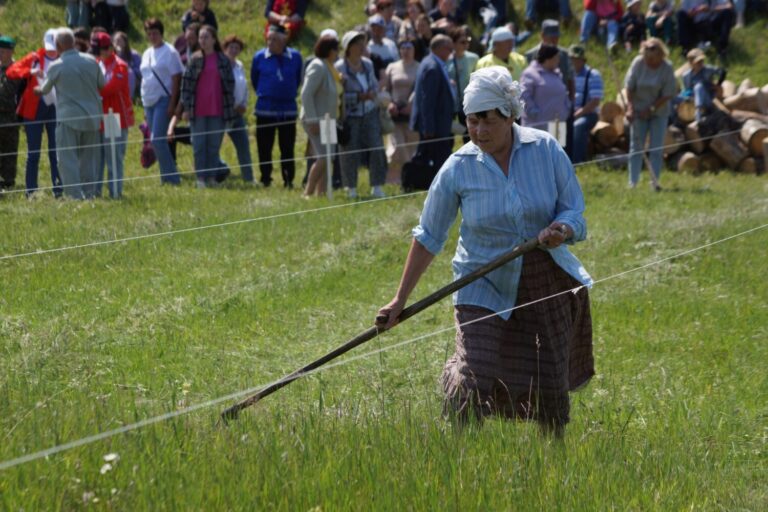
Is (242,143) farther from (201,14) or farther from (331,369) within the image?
(331,369)

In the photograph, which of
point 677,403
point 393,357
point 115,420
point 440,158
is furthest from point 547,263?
point 440,158

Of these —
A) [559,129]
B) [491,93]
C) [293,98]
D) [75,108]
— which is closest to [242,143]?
[293,98]

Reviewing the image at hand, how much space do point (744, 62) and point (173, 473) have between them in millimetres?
20190

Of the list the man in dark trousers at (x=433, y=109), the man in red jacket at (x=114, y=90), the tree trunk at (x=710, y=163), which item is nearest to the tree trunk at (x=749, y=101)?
the tree trunk at (x=710, y=163)

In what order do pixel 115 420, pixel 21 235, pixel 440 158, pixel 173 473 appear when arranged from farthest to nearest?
pixel 440 158 → pixel 21 235 → pixel 115 420 → pixel 173 473

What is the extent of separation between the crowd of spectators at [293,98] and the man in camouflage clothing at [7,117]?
0.7 inches

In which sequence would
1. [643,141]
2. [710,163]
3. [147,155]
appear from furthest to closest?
[710,163], [147,155], [643,141]

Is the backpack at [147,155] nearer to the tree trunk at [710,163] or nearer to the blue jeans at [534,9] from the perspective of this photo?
the tree trunk at [710,163]

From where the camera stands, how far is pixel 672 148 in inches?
747

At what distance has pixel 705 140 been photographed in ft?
62.1

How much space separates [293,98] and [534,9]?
9.82 m

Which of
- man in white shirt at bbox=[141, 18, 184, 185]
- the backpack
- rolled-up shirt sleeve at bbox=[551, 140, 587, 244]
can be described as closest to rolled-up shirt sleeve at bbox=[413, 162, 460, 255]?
rolled-up shirt sleeve at bbox=[551, 140, 587, 244]

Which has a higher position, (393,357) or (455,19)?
(455,19)

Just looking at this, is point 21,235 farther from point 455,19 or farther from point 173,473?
point 455,19
